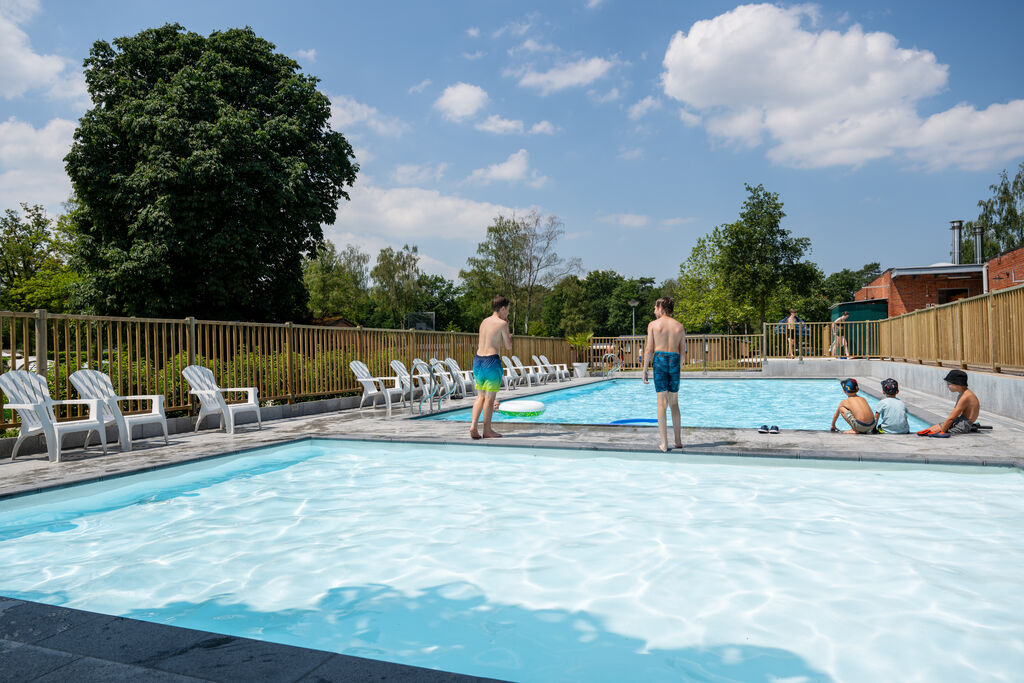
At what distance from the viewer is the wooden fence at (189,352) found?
7.72 metres

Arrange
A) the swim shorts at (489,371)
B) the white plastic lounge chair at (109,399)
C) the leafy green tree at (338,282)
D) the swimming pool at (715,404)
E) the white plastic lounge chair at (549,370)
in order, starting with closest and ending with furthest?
the white plastic lounge chair at (109,399), the swim shorts at (489,371), the swimming pool at (715,404), the white plastic lounge chair at (549,370), the leafy green tree at (338,282)

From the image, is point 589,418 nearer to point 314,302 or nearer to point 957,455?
point 957,455

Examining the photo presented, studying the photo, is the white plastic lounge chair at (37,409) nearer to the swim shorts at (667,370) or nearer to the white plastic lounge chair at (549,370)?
the swim shorts at (667,370)

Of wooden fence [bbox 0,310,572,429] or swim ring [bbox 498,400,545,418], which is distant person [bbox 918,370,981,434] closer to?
swim ring [bbox 498,400,545,418]

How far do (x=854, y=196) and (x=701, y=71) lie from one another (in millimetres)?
15752

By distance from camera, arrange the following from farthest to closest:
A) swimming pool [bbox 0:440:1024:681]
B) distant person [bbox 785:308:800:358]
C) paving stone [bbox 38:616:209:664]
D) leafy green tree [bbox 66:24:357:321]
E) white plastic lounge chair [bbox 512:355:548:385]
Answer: distant person [bbox 785:308:800:358] → leafy green tree [bbox 66:24:357:321] → white plastic lounge chair [bbox 512:355:548:385] → swimming pool [bbox 0:440:1024:681] → paving stone [bbox 38:616:209:664]

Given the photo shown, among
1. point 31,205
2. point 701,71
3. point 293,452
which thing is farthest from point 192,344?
point 31,205

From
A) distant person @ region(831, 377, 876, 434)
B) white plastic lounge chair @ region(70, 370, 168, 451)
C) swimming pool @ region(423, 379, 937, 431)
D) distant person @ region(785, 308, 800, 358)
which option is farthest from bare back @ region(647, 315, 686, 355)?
distant person @ region(785, 308, 800, 358)

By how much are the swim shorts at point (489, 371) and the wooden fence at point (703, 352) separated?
2006 cm

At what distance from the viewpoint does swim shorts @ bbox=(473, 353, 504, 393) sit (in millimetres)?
7845

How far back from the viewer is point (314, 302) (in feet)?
197

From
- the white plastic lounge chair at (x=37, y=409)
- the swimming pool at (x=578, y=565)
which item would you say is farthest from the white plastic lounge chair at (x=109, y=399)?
the swimming pool at (x=578, y=565)

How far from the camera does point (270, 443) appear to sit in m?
7.96

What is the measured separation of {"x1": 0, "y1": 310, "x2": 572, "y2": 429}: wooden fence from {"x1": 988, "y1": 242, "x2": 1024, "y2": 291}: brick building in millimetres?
21832
